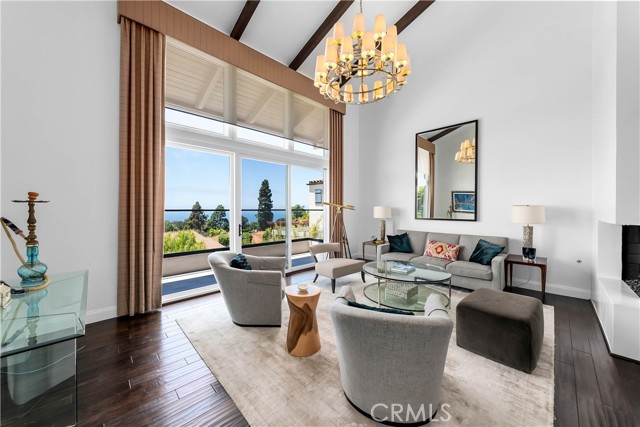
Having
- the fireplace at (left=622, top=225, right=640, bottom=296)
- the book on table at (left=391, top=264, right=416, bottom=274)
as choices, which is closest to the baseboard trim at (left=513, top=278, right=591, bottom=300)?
the fireplace at (left=622, top=225, right=640, bottom=296)

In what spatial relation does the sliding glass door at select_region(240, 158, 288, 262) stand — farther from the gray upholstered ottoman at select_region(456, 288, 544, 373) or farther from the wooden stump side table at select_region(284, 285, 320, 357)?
the gray upholstered ottoman at select_region(456, 288, 544, 373)

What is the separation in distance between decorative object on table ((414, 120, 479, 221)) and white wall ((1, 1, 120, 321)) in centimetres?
505

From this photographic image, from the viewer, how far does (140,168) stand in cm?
312

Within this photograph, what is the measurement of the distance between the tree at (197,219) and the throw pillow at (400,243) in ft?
11.6

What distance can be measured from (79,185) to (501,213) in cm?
597

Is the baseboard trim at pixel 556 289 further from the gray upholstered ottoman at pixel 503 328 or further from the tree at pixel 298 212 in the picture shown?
the tree at pixel 298 212

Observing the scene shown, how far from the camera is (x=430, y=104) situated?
512 cm

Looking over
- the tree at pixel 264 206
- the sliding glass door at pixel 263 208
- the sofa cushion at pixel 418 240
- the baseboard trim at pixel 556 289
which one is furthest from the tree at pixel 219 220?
the baseboard trim at pixel 556 289

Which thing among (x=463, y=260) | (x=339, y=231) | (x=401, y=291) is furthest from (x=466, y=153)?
(x=401, y=291)

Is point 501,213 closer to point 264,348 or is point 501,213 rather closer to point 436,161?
point 436,161

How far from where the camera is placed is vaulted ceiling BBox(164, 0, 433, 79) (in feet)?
12.0

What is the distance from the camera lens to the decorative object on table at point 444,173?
15.2ft

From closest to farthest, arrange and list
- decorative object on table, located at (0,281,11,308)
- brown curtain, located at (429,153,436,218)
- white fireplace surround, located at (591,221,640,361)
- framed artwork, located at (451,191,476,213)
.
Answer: decorative object on table, located at (0,281,11,308) → white fireplace surround, located at (591,221,640,361) → framed artwork, located at (451,191,476,213) → brown curtain, located at (429,153,436,218)

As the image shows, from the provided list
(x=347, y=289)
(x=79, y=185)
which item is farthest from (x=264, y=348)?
(x=79, y=185)
